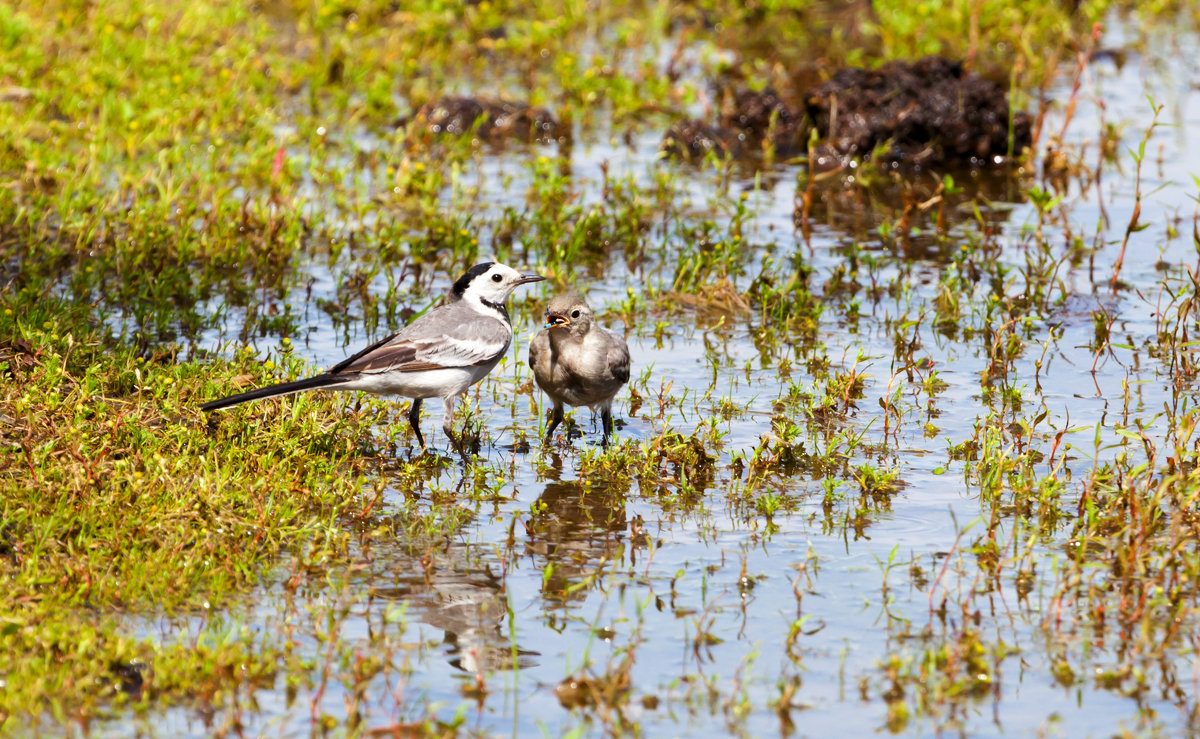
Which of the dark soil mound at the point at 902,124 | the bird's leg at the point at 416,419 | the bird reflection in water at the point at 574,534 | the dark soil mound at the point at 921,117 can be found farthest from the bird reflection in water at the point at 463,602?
the dark soil mound at the point at 921,117

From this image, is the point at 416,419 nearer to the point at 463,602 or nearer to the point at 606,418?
the point at 606,418

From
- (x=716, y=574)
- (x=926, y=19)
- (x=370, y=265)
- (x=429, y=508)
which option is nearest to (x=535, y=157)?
(x=370, y=265)

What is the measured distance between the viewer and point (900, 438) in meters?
8.75

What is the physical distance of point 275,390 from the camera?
7.64m

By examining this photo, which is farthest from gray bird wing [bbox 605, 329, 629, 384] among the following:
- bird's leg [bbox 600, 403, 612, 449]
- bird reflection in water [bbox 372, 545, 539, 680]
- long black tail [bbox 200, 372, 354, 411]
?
bird reflection in water [bbox 372, 545, 539, 680]

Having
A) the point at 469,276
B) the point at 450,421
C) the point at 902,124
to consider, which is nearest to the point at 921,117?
the point at 902,124

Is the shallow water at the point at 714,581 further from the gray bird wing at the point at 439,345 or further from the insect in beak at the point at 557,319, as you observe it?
the insect in beak at the point at 557,319

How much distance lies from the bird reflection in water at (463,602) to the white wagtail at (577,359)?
67.9 inches

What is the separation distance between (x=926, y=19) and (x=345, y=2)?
724 cm

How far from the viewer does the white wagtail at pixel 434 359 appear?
805 centimetres

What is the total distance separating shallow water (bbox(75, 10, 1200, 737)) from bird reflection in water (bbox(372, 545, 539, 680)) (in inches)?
0.6

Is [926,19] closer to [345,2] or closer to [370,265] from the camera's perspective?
[345,2]

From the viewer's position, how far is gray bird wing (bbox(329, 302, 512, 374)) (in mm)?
8195

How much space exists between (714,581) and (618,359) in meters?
2.24
